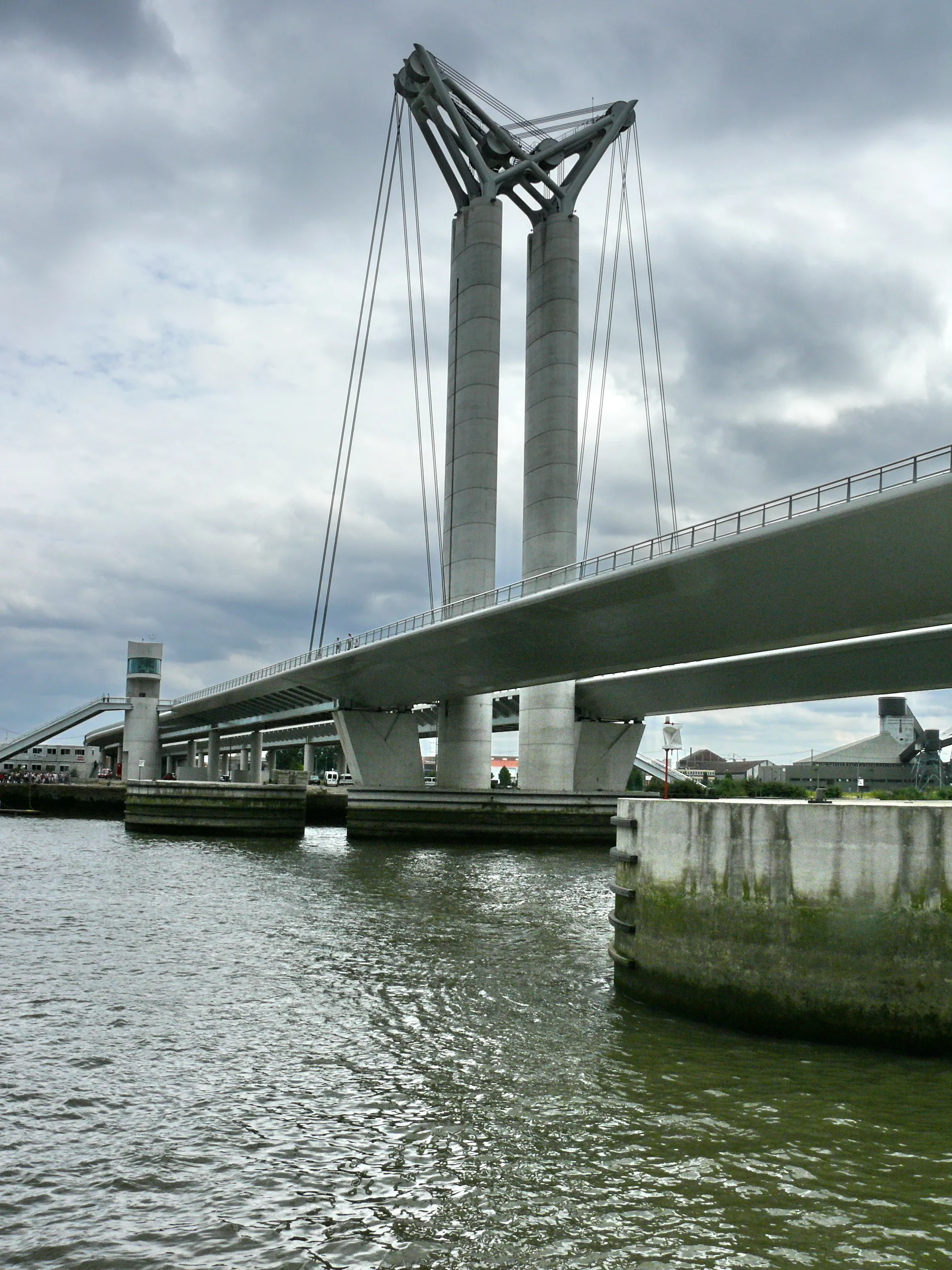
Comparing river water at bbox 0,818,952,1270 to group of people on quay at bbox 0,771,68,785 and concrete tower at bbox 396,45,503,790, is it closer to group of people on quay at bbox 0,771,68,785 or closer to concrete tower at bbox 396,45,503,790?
concrete tower at bbox 396,45,503,790

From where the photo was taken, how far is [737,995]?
1199 centimetres

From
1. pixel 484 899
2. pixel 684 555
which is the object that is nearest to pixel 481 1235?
pixel 484 899

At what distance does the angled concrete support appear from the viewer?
63.6m

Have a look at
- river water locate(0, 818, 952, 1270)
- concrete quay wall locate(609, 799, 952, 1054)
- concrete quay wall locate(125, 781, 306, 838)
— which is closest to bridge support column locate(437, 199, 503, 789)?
concrete quay wall locate(125, 781, 306, 838)

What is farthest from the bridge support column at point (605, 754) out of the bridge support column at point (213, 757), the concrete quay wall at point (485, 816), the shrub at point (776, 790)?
the bridge support column at point (213, 757)

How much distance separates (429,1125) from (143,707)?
106631 millimetres

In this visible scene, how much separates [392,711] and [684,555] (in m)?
36.3

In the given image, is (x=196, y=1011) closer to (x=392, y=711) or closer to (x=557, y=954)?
(x=557, y=954)

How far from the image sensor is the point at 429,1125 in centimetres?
943

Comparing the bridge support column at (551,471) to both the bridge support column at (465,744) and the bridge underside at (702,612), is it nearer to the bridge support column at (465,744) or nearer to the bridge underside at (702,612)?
the bridge support column at (465,744)

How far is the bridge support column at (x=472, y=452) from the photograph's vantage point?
60344mm

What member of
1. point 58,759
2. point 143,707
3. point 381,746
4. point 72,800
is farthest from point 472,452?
point 58,759

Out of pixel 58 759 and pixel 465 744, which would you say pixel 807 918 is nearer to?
pixel 465 744

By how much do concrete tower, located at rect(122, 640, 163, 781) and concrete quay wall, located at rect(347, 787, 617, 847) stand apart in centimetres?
5898
